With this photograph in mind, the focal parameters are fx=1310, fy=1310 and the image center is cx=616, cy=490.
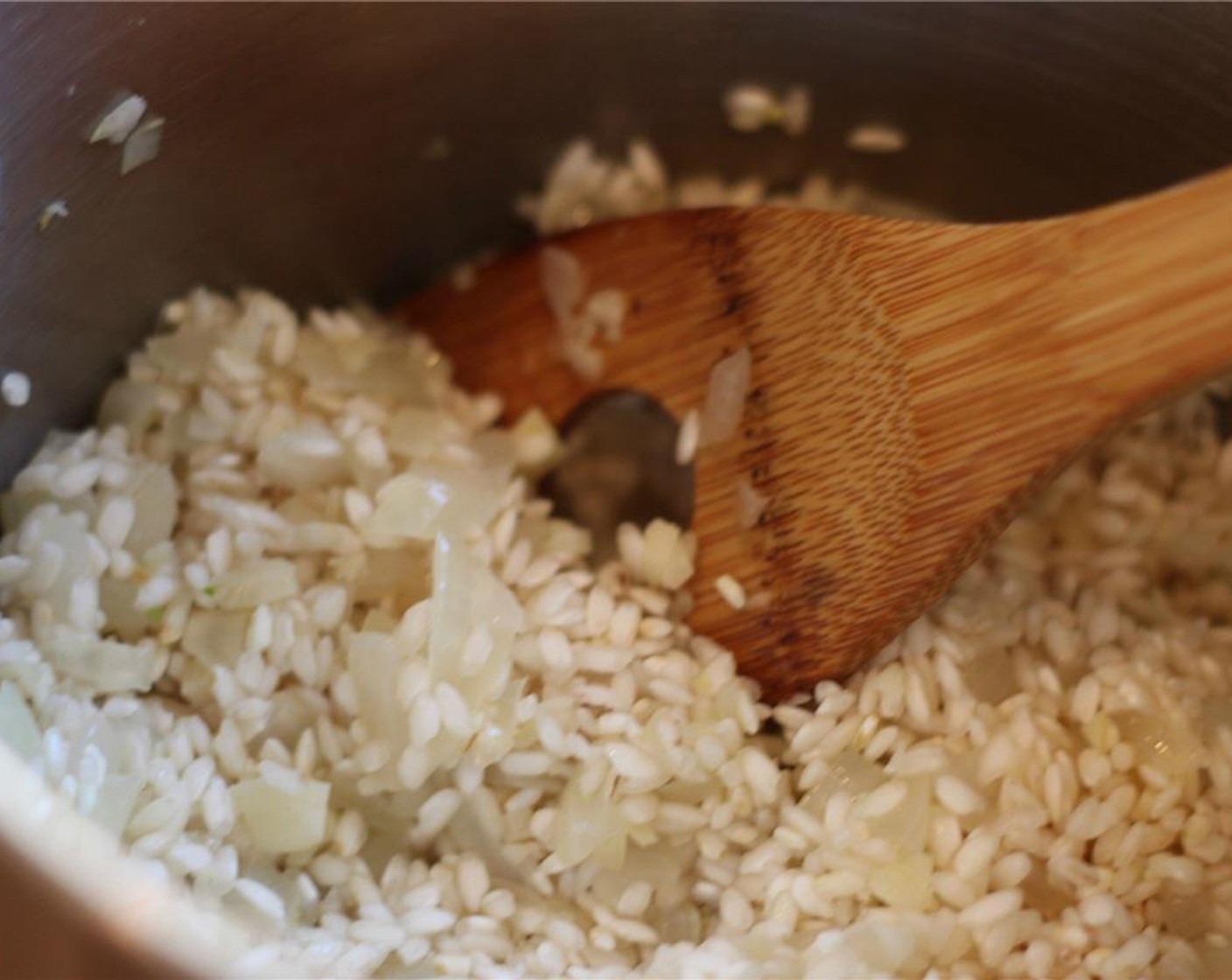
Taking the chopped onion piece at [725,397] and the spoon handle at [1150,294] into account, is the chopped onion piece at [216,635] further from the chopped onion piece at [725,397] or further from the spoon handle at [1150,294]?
the spoon handle at [1150,294]

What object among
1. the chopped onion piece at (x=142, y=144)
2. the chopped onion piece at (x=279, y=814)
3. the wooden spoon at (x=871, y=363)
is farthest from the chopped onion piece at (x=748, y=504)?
the chopped onion piece at (x=142, y=144)

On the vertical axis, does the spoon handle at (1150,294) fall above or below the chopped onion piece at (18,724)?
below

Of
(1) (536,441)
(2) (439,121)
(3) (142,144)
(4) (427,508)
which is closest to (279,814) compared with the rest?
(4) (427,508)

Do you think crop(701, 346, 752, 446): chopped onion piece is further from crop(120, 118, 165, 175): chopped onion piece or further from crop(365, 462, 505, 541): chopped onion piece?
crop(120, 118, 165, 175): chopped onion piece

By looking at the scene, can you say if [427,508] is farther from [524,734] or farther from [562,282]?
[562,282]

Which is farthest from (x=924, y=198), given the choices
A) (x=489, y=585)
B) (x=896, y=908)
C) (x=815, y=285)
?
(x=896, y=908)

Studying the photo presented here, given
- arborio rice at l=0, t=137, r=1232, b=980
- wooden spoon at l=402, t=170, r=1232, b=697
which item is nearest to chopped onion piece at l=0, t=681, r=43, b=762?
arborio rice at l=0, t=137, r=1232, b=980
